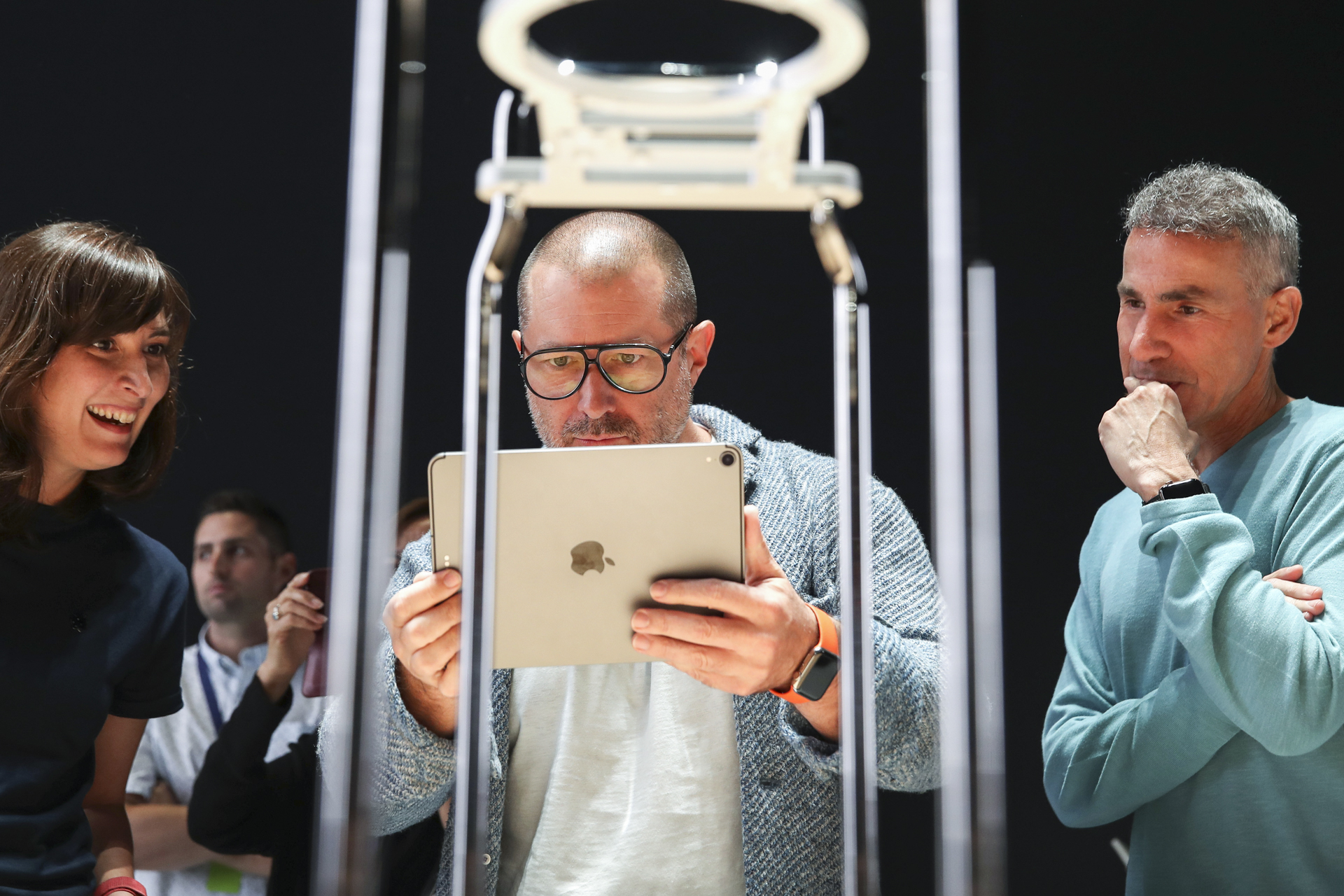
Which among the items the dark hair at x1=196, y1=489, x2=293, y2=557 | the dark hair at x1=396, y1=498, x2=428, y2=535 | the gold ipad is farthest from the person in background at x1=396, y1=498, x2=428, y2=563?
the dark hair at x1=196, y1=489, x2=293, y2=557

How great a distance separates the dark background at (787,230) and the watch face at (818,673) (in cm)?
15

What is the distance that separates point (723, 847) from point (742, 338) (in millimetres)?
586

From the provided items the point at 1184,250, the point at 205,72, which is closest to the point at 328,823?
the point at 1184,250

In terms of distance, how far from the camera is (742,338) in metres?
1.28

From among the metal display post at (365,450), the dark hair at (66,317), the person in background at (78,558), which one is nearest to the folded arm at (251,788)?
the person in background at (78,558)

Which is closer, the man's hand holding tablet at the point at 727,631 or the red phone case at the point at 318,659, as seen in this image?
the man's hand holding tablet at the point at 727,631

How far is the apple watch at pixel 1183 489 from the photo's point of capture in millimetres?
1183

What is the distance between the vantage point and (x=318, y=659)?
72.7 inches

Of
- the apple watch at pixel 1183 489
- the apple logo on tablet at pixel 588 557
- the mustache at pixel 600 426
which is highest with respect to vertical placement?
the mustache at pixel 600 426

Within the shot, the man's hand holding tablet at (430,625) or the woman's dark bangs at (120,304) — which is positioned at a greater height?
the woman's dark bangs at (120,304)

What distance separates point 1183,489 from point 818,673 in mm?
483

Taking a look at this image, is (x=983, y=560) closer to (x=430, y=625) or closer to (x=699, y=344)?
(x=430, y=625)

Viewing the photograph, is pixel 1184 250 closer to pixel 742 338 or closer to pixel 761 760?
pixel 742 338

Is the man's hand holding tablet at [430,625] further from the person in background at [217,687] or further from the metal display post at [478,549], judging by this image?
the person in background at [217,687]
